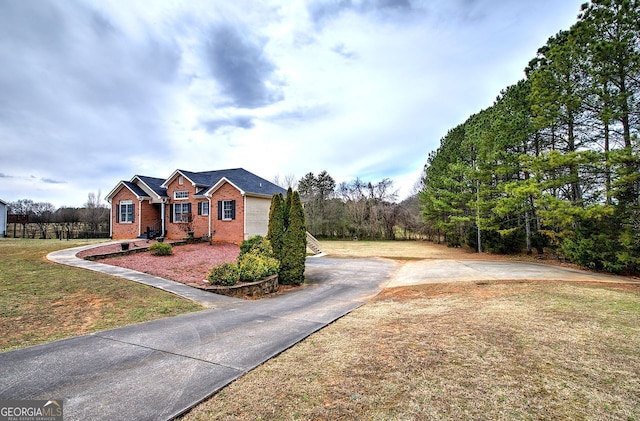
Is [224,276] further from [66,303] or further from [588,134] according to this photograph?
[588,134]

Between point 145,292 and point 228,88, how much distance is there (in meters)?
12.1

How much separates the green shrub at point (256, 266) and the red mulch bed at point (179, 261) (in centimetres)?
155

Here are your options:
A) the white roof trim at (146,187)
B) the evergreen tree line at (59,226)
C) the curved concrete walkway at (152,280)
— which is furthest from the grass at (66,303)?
the evergreen tree line at (59,226)

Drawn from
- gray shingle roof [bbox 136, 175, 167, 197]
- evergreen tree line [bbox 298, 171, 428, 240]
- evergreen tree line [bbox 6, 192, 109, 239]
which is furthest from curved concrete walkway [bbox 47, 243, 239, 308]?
evergreen tree line [bbox 298, 171, 428, 240]

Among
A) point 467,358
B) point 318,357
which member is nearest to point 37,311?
point 318,357

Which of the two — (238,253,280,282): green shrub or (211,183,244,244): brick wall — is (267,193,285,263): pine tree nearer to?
(238,253,280,282): green shrub

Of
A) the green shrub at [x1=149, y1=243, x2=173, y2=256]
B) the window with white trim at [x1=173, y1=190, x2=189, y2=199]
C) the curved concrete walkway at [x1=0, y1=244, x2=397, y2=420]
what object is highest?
the window with white trim at [x1=173, y1=190, x2=189, y2=199]

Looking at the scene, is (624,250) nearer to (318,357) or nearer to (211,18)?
(318,357)

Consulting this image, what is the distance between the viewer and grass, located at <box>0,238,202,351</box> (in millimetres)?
5371

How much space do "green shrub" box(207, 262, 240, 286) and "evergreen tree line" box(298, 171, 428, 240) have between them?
29.9 m

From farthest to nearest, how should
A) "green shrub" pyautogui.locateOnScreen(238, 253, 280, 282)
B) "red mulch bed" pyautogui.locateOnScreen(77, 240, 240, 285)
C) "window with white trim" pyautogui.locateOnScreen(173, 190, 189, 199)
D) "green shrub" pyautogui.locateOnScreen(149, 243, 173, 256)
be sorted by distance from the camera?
"window with white trim" pyautogui.locateOnScreen(173, 190, 189, 199) → "green shrub" pyautogui.locateOnScreen(149, 243, 173, 256) → "red mulch bed" pyautogui.locateOnScreen(77, 240, 240, 285) → "green shrub" pyautogui.locateOnScreen(238, 253, 280, 282)

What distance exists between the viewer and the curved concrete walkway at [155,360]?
10.2ft

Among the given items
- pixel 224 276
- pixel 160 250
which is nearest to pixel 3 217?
pixel 160 250

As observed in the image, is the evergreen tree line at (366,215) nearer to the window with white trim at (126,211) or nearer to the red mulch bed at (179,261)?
the window with white trim at (126,211)
